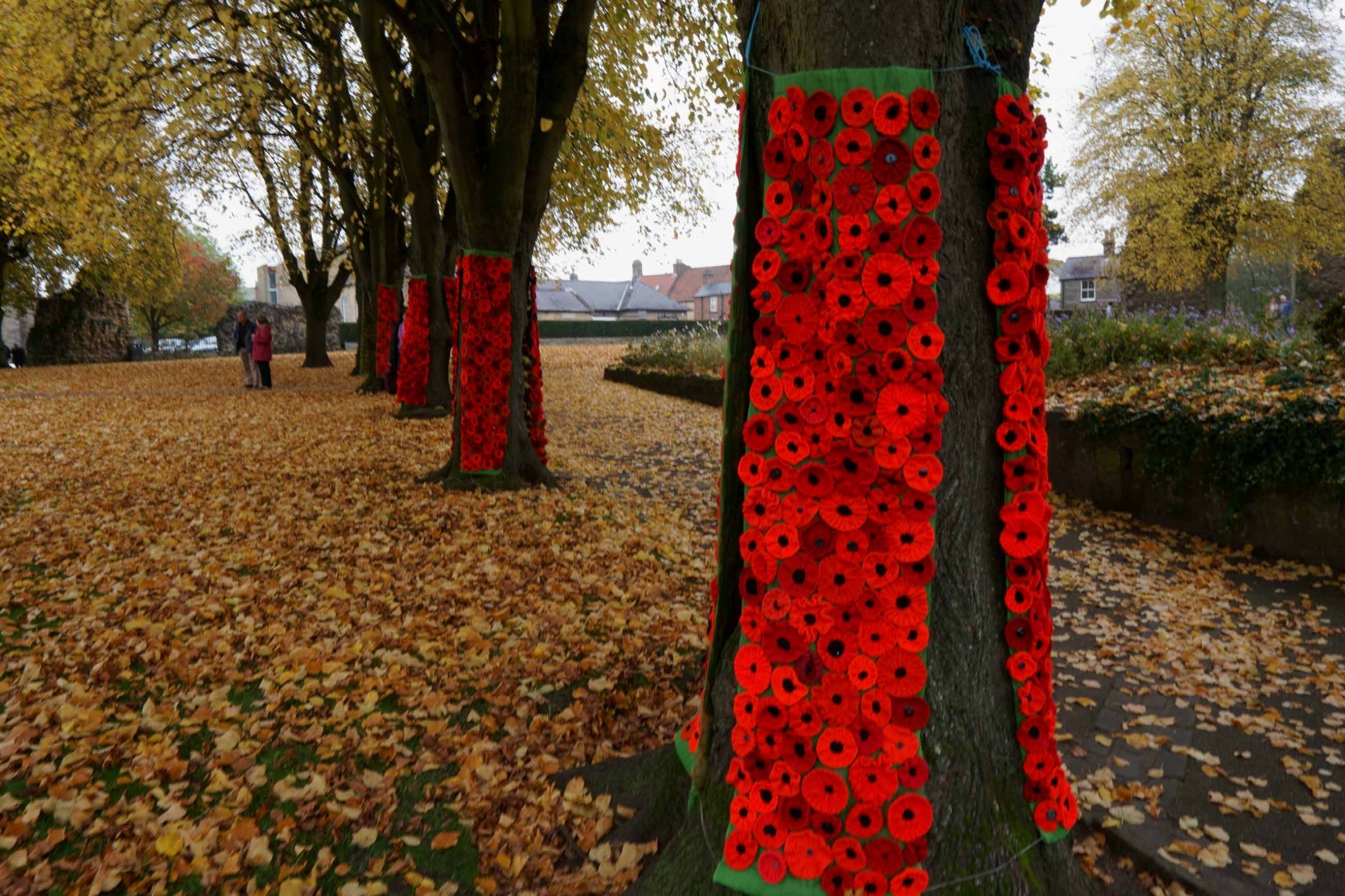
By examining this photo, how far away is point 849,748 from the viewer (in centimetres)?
237

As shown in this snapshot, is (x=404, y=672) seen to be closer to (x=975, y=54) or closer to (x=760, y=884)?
(x=760, y=884)

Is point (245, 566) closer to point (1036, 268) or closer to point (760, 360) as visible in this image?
point (760, 360)

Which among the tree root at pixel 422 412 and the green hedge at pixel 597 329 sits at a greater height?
Result: the green hedge at pixel 597 329

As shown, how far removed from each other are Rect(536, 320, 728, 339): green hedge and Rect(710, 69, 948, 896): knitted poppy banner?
125ft

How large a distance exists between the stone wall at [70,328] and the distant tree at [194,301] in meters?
10.9

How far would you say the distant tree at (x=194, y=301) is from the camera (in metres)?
42.5

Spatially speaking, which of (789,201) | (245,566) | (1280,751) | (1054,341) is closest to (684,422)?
(1054,341)

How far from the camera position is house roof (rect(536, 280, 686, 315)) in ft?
229

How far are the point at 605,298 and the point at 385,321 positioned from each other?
58.4 m

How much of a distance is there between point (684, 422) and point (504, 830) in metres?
11.7

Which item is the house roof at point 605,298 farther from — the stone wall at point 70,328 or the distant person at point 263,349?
the distant person at point 263,349

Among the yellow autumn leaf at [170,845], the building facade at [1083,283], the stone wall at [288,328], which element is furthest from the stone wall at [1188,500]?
the building facade at [1083,283]

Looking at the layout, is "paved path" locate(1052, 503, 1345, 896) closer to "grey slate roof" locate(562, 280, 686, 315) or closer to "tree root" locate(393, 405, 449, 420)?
"tree root" locate(393, 405, 449, 420)

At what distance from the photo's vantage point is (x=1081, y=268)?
2096 inches
